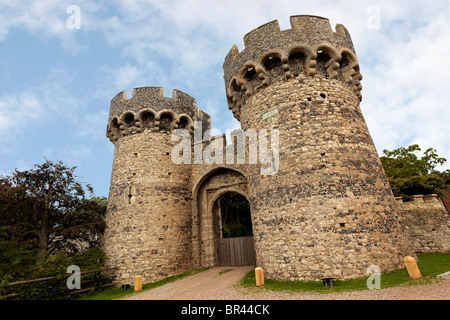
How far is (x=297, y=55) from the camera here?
32.0 ft

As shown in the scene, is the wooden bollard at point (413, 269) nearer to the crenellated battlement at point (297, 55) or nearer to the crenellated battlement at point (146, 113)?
the crenellated battlement at point (297, 55)

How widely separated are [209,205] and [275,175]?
593 centimetres

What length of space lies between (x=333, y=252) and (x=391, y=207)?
2898mm

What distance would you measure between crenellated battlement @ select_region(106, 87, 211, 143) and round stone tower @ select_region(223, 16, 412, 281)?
14.4 feet

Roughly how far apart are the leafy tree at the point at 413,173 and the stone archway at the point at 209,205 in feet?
30.8

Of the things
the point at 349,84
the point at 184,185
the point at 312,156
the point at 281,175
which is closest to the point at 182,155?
the point at 184,185

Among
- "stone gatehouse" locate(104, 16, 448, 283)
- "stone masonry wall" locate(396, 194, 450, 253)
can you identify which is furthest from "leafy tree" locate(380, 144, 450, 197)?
"stone gatehouse" locate(104, 16, 448, 283)

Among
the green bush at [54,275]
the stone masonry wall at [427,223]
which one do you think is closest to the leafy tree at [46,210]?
the green bush at [54,275]

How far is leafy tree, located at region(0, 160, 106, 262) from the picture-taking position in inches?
418

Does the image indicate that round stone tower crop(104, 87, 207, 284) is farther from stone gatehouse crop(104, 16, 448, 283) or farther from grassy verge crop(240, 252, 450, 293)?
grassy verge crop(240, 252, 450, 293)

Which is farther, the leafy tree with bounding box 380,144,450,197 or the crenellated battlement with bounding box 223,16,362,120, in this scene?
the leafy tree with bounding box 380,144,450,197
